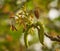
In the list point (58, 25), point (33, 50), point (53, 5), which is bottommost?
point (33, 50)

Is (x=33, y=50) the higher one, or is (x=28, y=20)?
(x=28, y=20)

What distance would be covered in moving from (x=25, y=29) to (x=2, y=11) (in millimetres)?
4288

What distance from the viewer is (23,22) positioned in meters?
3.62

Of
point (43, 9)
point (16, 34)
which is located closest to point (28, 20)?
point (16, 34)

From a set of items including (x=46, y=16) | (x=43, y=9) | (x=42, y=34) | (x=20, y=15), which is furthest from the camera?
(x=46, y=16)

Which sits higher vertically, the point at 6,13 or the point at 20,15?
the point at 20,15

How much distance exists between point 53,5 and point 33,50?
1407mm

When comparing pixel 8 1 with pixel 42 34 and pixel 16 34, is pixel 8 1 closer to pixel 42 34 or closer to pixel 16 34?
pixel 16 34

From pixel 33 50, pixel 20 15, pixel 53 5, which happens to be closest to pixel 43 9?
pixel 53 5

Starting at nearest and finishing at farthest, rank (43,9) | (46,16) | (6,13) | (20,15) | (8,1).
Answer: (20,15) < (8,1) < (6,13) < (43,9) < (46,16)

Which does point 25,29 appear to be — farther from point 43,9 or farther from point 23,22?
point 43,9

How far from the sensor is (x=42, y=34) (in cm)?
344

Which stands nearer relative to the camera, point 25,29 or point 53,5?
point 25,29

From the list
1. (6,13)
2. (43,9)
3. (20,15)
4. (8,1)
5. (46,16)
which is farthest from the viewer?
(46,16)
